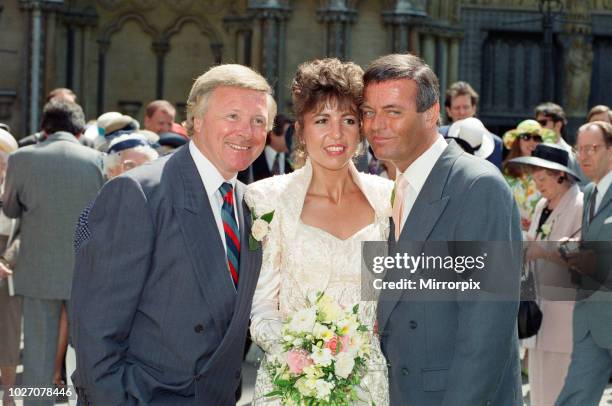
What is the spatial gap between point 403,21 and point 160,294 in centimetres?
1391

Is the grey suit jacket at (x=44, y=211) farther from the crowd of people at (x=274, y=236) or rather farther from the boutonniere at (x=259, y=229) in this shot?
the boutonniere at (x=259, y=229)

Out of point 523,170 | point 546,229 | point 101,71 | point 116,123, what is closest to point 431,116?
point 546,229

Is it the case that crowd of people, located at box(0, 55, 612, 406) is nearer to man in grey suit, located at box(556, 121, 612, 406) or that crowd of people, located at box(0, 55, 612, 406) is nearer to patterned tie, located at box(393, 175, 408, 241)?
patterned tie, located at box(393, 175, 408, 241)

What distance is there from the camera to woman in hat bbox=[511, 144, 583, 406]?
22.7 feet

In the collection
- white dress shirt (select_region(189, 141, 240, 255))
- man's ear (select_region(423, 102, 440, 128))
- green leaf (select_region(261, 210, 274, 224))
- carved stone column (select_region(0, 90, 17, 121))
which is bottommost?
green leaf (select_region(261, 210, 274, 224))

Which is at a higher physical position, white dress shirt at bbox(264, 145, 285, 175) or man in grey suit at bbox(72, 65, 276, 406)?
white dress shirt at bbox(264, 145, 285, 175)

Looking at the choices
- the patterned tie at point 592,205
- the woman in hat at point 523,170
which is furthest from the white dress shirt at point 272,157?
the patterned tie at point 592,205

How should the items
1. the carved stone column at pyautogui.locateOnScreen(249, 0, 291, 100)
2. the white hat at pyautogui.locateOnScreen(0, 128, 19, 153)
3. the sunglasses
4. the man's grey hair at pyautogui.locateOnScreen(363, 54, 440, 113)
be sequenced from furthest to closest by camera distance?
1. the carved stone column at pyautogui.locateOnScreen(249, 0, 291, 100)
2. the sunglasses
3. the white hat at pyautogui.locateOnScreen(0, 128, 19, 153)
4. the man's grey hair at pyautogui.locateOnScreen(363, 54, 440, 113)

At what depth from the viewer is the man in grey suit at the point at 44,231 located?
745cm

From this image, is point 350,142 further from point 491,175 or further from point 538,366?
point 538,366

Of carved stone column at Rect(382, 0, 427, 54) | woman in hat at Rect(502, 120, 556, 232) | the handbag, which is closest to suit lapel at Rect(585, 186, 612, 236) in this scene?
the handbag

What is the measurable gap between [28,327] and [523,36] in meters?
14.0

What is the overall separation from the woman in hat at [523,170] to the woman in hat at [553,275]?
1.02m

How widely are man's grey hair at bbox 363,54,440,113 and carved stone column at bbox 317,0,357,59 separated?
13047 mm
